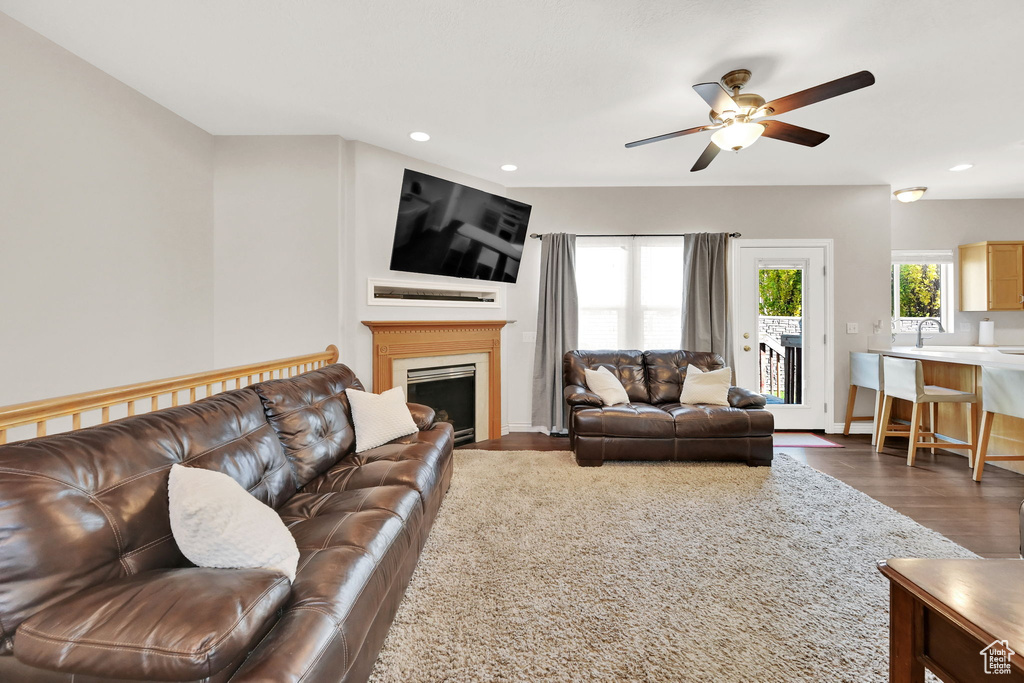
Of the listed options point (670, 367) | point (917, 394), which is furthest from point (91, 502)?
point (917, 394)

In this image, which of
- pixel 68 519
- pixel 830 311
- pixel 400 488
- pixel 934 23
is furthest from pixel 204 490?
pixel 830 311

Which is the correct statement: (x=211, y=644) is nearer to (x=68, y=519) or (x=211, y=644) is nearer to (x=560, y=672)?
(x=68, y=519)

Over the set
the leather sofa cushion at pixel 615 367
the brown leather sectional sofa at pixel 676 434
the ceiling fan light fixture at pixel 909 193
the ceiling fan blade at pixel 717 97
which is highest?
the ceiling fan light fixture at pixel 909 193

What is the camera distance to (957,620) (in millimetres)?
943

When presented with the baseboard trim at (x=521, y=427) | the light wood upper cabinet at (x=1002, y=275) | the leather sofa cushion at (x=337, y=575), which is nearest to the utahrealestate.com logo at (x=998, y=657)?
the leather sofa cushion at (x=337, y=575)

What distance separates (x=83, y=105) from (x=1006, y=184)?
25.8ft

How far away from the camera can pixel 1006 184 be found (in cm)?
465

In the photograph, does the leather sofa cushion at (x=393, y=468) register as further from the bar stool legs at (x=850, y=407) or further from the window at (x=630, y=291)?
the bar stool legs at (x=850, y=407)

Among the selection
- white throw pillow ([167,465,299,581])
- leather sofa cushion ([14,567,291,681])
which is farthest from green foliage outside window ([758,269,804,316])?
leather sofa cushion ([14,567,291,681])

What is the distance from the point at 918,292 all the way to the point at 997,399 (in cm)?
295

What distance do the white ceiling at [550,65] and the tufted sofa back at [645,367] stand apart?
1860 mm

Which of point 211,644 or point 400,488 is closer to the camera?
point 211,644

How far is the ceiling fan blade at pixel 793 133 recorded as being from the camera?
103 inches

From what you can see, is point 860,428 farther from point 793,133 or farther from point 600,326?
point 793,133
